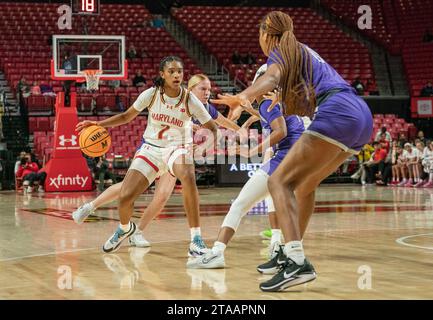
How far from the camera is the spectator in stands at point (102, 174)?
68.3 ft

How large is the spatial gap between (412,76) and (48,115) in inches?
552

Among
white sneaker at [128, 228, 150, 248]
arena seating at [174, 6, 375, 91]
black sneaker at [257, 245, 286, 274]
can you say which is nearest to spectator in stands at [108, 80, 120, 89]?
arena seating at [174, 6, 375, 91]

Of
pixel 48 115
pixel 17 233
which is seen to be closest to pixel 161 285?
pixel 17 233

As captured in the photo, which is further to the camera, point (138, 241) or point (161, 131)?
point (138, 241)

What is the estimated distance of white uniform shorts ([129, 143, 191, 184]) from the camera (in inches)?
316

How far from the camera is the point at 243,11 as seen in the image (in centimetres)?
3356

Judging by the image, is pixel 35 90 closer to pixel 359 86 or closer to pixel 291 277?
pixel 359 86

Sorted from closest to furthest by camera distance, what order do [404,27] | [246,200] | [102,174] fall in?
[246,200] < [102,174] < [404,27]

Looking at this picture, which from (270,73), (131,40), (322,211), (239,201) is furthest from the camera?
(131,40)

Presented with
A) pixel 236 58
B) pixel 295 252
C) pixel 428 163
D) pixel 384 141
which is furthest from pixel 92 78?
pixel 295 252

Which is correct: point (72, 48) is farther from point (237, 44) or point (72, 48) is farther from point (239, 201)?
point (239, 201)

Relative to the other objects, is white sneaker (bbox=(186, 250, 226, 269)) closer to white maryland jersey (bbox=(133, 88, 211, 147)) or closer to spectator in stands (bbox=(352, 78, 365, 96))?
white maryland jersey (bbox=(133, 88, 211, 147))

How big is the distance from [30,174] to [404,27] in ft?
61.0

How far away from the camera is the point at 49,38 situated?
28.5 m
